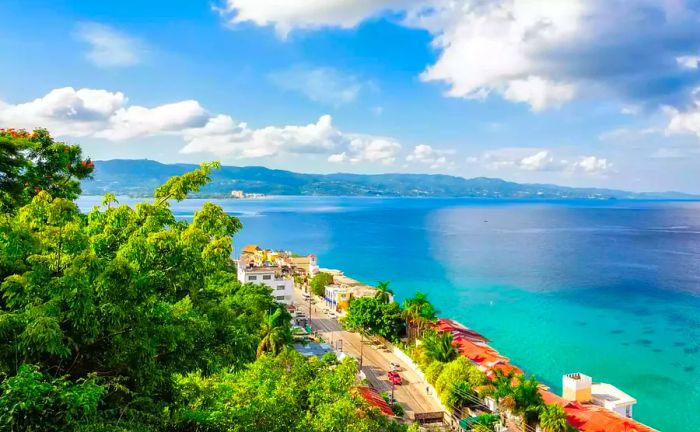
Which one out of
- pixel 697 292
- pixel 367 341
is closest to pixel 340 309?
pixel 367 341

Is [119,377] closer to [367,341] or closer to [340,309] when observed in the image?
[367,341]

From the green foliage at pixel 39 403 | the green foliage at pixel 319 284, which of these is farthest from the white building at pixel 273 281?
the green foliage at pixel 39 403

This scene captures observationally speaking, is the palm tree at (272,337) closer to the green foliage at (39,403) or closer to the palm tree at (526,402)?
the palm tree at (526,402)

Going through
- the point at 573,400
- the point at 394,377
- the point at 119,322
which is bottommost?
the point at 394,377

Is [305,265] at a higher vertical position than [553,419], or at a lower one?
lower

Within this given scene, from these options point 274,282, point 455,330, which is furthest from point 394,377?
point 274,282

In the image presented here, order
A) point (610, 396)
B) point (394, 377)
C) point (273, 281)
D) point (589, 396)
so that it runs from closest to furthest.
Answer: point (589, 396) → point (610, 396) → point (394, 377) → point (273, 281)

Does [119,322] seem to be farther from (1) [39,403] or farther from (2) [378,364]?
(2) [378,364]
